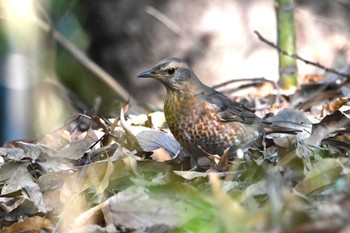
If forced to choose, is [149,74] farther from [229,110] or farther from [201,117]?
[229,110]

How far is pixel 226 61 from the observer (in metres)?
7.93

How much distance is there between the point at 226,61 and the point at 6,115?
2.06 meters

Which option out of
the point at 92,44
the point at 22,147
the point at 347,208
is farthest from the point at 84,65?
the point at 347,208

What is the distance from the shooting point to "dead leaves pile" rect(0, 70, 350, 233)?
243 centimetres

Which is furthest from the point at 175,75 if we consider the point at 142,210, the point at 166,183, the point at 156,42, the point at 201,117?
the point at 156,42

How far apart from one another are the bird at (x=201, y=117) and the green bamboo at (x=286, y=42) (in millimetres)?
1091

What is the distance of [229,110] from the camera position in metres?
5.01

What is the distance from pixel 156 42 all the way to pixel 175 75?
10.2 feet

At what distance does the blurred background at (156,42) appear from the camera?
25.7 feet

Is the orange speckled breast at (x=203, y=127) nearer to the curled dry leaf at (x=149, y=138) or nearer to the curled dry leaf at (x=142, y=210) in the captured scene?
the curled dry leaf at (x=149, y=138)

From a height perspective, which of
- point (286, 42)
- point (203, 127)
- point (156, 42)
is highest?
point (286, 42)

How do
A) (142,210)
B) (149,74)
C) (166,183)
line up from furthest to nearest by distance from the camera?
(149,74) < (166,183) < (142,210)

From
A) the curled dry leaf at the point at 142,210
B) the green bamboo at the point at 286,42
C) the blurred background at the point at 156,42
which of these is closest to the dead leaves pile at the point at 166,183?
the curled dry leaf at the point at 142,210

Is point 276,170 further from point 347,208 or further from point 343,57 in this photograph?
point 343,57
